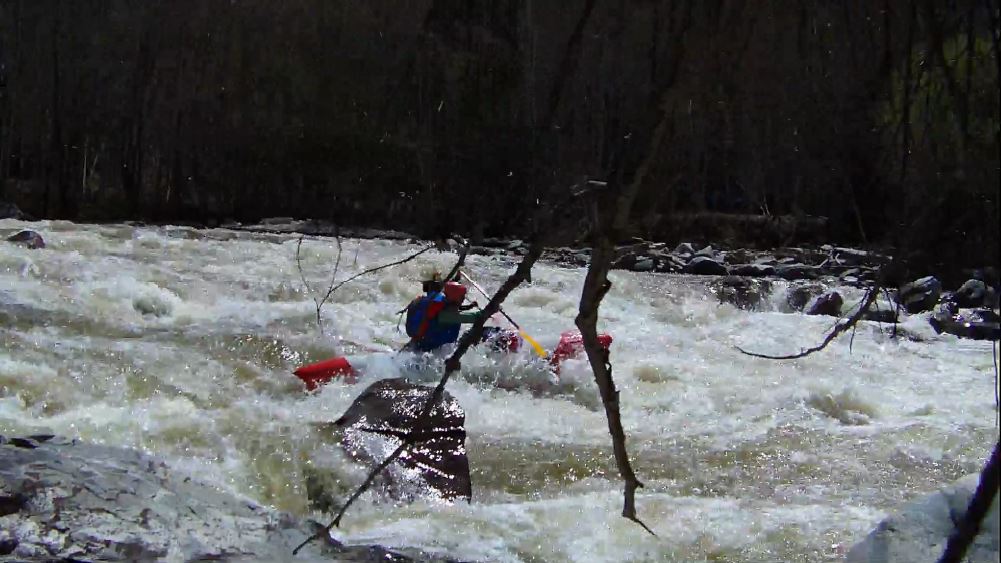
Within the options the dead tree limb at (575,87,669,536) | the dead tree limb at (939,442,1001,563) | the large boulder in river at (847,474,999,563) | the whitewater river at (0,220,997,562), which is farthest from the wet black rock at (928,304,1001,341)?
the dead tree limb at (575,87,669,536)

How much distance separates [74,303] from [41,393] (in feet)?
6.92

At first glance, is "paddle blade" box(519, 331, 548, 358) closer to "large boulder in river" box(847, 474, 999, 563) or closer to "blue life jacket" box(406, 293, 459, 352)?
"blue life jacket" box(406, 293, 459, 352)

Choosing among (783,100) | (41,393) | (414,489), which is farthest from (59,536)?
(41,393)

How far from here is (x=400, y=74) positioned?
1000 mm

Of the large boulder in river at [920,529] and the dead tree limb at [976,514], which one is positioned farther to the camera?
the large boulder in river at [920,529]

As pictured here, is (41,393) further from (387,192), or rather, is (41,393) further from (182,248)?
(182,248)

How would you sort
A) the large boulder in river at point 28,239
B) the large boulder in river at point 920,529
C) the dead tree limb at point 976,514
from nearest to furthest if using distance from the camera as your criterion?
the dead tree limb at point 976,514
the large boulder in river at point 920,529
the large boulder in river at point 28,239

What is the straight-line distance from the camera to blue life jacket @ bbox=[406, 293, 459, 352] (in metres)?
5.01

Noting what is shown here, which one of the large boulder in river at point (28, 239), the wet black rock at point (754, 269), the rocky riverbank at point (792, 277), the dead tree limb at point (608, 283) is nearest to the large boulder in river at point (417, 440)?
the dead tree limb at point (608, 283)

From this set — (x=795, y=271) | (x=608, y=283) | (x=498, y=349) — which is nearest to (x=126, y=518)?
(x=608, y=283)

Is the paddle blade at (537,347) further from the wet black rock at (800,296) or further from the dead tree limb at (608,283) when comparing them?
the dead tree limb at (608,283)

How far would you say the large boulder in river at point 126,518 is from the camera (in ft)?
6.01

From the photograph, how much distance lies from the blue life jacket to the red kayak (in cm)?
29

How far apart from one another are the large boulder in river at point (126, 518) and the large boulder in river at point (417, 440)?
724 mm
